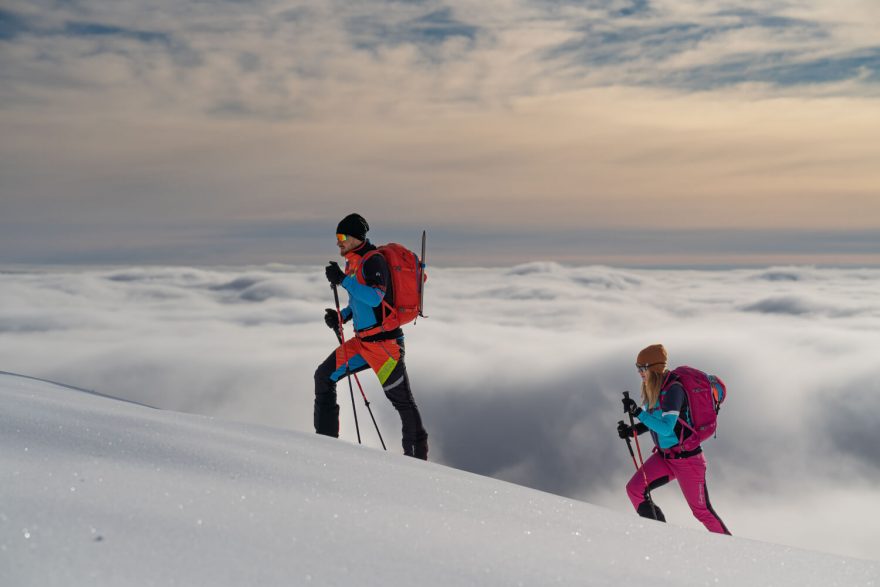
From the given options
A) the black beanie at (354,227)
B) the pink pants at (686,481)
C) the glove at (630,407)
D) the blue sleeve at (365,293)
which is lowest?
the pink pants at (686,481)

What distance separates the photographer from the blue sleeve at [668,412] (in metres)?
7.15

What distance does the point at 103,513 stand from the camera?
2281mm

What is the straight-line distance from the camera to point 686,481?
297 inches

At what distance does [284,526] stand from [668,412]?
561 cm

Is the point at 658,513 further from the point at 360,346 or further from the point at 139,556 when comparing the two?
the point at 139,556

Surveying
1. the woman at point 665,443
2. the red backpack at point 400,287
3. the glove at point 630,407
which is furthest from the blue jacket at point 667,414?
the red backpack at point 400,287

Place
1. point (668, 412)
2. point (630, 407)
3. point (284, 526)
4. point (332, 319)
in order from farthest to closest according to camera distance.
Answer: point (332, 319) → point (630, 407) → point (668, 412) → point (284, 526)

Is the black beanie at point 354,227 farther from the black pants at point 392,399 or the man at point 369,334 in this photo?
the black pants at point 392,399

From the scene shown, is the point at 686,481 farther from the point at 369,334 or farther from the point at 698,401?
the point at 369,334

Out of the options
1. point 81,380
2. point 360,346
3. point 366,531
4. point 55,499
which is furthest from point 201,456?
point 81,380

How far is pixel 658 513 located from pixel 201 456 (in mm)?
6106

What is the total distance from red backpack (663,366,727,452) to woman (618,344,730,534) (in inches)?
2.4

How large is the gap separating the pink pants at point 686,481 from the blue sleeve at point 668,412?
0.59m

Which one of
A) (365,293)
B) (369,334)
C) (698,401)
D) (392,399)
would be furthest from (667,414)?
(365,293)
